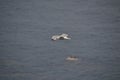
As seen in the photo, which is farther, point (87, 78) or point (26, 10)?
point (26, 10)

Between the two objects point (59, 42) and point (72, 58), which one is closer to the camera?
point (72, 58)

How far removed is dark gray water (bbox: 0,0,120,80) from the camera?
5191 mm

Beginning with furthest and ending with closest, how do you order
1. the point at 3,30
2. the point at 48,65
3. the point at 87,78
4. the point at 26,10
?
the point at 26,10 < the point at 3,30 < the point at 48,65 < the point at 87,78

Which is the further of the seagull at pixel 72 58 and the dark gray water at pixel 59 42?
the seagull at pixel 72 58

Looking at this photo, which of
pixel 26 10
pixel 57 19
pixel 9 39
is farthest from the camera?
pixel 26 10

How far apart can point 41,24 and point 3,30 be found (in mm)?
782

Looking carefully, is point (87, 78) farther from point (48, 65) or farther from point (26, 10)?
point (26, 10)

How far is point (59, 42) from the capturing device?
6375mm

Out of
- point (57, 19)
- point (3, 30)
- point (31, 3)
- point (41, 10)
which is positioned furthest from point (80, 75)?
point (31, 3)

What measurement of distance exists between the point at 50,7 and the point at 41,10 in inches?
14.2

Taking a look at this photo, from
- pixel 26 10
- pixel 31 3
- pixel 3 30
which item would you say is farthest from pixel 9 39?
pixel 31 3

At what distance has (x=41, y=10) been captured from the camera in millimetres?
8625

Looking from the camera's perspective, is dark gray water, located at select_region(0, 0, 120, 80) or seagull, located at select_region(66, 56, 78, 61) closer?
dark gray water, located at select_region(0, 0, 120, 80)

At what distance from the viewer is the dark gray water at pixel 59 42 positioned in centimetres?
519
